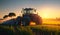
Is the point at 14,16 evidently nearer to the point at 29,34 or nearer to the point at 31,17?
the point at 31,17

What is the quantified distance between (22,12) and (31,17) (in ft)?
1.14

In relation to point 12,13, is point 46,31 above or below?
below

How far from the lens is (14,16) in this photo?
231 inches

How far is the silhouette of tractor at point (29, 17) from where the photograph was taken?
18.5ft

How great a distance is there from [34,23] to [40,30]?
147 cm

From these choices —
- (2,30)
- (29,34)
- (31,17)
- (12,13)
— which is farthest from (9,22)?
(29,34)

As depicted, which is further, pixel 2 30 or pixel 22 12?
pixel 22 12

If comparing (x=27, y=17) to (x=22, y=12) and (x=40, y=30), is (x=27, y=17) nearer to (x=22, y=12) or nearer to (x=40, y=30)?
(x=22, y=12)

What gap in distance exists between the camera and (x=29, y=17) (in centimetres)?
577

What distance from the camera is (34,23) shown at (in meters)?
6.14

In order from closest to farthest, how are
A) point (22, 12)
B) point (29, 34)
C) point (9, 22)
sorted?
point (29, 34) < point (9, 22) < point (22, 12)

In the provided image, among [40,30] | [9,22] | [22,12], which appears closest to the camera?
[40,30]

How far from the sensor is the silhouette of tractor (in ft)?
18.5

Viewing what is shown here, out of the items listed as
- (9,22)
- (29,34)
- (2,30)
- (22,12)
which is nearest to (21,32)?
(29,34)
